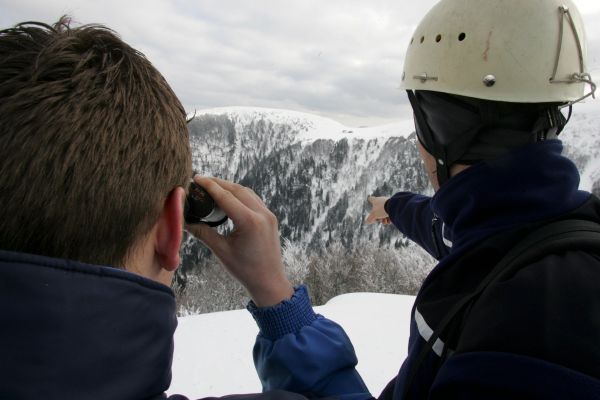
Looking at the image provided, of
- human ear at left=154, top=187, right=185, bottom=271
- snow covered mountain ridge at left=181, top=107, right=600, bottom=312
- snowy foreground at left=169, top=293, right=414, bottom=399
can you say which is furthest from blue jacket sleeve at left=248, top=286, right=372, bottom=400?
snow covered mountain ridge at left=181, top=107, right=600, bottom=312

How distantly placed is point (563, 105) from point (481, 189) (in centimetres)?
73

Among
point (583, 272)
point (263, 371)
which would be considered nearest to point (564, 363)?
point (583, 272)

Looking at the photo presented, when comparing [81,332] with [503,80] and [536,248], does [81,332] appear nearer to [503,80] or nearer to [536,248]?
[536,248]

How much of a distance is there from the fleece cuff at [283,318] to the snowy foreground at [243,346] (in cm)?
574

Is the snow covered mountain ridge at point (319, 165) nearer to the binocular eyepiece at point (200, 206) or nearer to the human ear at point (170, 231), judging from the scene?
the binocular eyepiece at point (200, 206)

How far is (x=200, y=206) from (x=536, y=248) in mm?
1289

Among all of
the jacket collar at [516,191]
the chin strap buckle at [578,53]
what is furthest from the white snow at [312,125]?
the jacket collar at [516,191]

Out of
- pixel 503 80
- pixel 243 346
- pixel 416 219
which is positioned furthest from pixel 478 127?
pixel 243 346

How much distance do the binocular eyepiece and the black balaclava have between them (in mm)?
1111

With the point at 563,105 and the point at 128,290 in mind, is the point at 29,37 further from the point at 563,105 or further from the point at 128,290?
the point at 563,105

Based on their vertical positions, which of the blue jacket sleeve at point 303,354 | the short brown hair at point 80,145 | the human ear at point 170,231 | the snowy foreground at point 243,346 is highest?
the short brown hair at point 80,145

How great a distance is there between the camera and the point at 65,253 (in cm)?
100

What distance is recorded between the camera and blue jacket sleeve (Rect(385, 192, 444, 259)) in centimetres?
333

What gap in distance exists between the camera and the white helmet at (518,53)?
1895 mm
